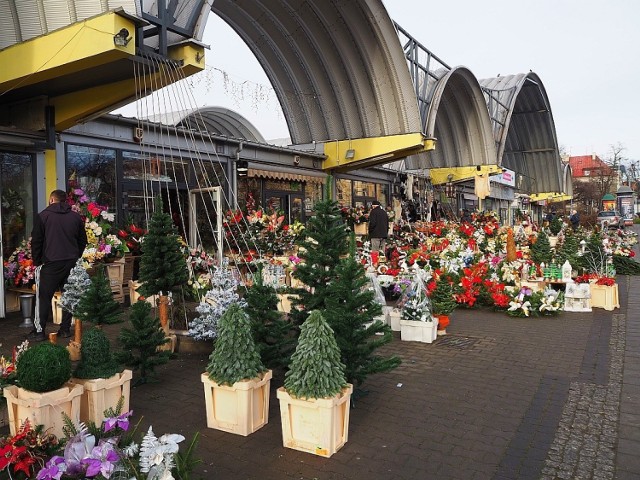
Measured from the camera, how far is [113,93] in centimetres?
839

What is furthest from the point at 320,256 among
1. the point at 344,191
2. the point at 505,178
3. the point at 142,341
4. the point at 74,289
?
the point at 505,178

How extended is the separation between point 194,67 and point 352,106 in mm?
9809

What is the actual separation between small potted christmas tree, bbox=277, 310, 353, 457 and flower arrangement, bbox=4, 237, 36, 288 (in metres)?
6.12

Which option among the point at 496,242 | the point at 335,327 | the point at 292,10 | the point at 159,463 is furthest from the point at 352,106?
the point at 159,463

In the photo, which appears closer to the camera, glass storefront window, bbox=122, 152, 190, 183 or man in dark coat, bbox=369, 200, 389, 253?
glass storefront window, bbox=122, 152, 190, 183

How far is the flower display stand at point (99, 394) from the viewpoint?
399 centimetres

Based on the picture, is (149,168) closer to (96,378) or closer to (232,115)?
(96,378)

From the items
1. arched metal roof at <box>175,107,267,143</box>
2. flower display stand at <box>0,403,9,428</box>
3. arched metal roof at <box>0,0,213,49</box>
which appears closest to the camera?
flower display stand at <box>0,403,9,428</box>

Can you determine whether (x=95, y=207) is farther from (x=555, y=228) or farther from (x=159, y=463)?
(x=555, y=228)

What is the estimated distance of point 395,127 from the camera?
1658cm

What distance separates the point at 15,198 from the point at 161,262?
4.03 m

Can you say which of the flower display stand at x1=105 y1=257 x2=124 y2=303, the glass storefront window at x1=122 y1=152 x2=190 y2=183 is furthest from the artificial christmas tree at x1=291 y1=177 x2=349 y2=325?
the glass storefront window at x1=122 y1=152 x2=190 y2=183

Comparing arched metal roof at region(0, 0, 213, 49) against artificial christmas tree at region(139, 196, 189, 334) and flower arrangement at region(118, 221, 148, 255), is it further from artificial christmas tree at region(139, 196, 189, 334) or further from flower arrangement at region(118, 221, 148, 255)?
flower arrangement at region(118, 221, 148, 255)

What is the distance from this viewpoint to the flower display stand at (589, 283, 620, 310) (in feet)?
31.4
